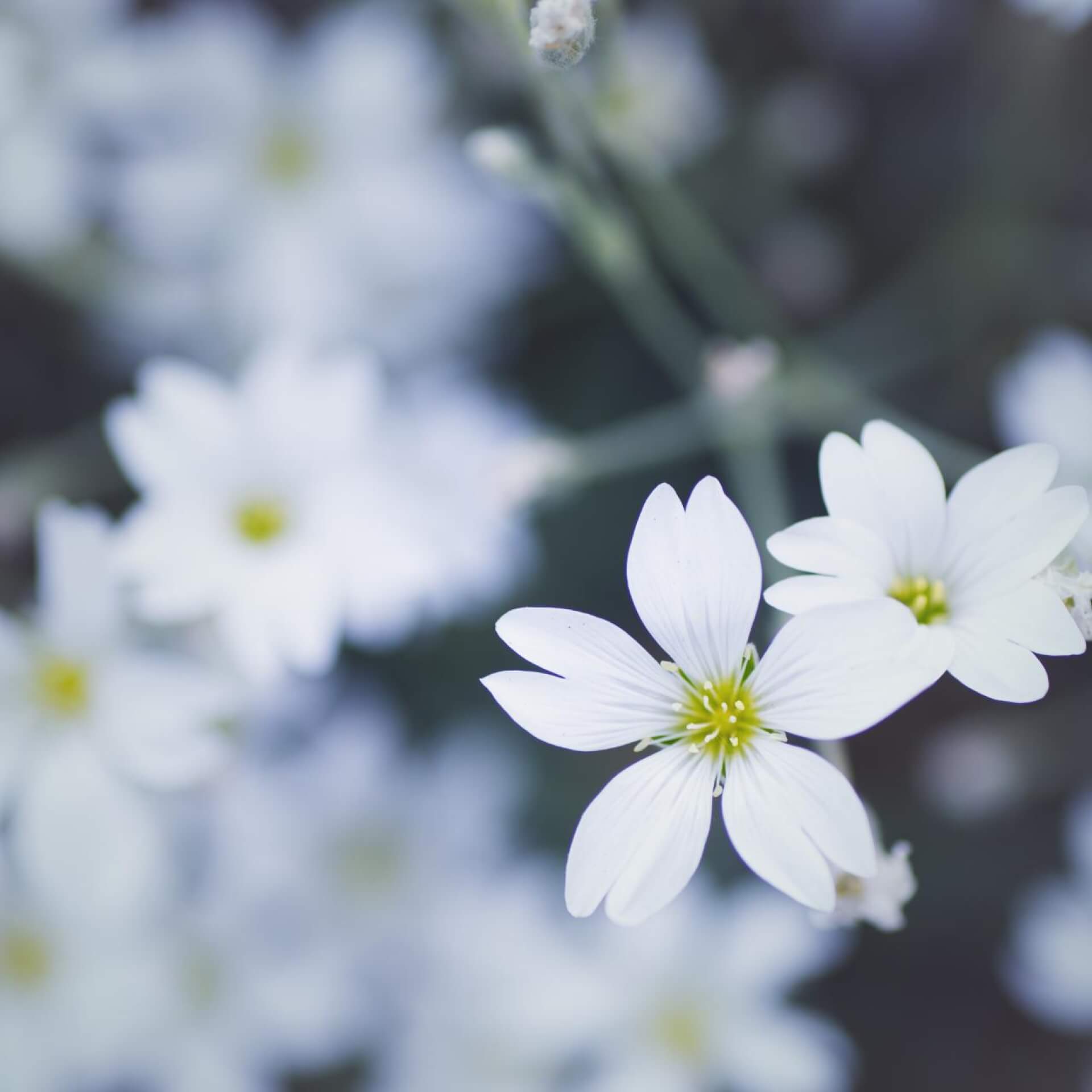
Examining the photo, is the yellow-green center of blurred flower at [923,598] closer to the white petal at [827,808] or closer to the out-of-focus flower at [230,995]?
the white petal at [827,808]

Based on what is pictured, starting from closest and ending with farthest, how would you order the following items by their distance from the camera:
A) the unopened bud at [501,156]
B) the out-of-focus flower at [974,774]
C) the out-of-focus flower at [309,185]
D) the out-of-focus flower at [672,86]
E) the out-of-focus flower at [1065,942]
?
the unopened bud at [501,156]
the out-of-focus flower at [1065,942]
the out-of-focus flower at [974,774]
the out-of-focus flower at [309,185]
the out-of-focus flower at [672,86]

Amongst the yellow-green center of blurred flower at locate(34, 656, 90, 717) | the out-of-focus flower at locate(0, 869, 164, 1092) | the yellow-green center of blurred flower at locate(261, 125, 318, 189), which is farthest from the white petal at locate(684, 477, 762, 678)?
the yellow-green center of blurred flower at locate(261, 125, 318, 189)

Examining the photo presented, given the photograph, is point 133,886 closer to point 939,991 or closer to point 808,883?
point 808,883

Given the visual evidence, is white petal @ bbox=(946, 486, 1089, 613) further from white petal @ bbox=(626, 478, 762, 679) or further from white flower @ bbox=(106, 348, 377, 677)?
white flower @ bbox=(106, 348, 377, 677)

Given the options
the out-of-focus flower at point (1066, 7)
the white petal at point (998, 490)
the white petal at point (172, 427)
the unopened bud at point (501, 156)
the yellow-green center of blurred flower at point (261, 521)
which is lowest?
the white petal at point (998, 490)

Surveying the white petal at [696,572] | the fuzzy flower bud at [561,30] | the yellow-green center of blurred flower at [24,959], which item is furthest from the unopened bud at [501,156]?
the yellow-green center of blurred flower at [24,959]

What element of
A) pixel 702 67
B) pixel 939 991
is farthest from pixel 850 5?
pixel 939 991

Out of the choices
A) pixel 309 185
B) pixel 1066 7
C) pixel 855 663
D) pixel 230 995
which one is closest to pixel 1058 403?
pixel 1066 7

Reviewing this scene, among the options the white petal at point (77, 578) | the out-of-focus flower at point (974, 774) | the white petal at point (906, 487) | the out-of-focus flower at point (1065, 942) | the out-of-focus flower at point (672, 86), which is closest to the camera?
the white petal at point (906, 487)
